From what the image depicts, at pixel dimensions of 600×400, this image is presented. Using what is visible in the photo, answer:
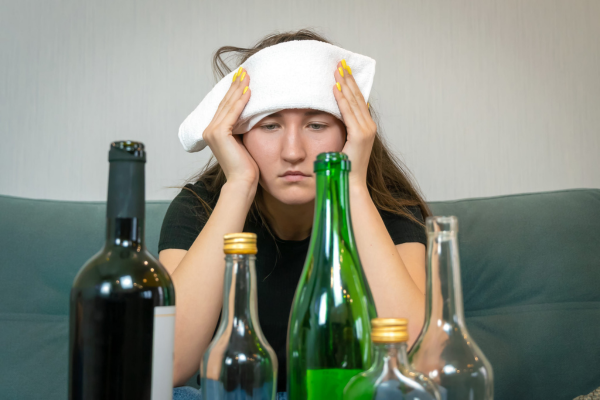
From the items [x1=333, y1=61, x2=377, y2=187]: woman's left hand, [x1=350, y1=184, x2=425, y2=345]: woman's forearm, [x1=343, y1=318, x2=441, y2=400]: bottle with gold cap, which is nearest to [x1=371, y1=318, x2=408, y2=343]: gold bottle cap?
[x1=343, y1=318, x2=441, y2=400]: bottle with gold cap

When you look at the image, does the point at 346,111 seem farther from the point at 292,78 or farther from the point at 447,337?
the point at 447,337

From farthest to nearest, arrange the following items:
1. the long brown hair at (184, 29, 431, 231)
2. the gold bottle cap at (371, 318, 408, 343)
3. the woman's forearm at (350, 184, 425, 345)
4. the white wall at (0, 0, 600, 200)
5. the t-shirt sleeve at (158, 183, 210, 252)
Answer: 1. the white wall at (0, 0, 600, 200)
2. the long brown hair at (184, 29, 431, 231)
3. the t-shirt sleeve at (158, 183, 210, 252)
4. the woman's forearm at (350, 184, 425, 345)
5. the gold bottle cap at (371, 318, 408, 343)

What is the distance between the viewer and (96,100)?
1.76 meters

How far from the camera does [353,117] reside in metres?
0.96

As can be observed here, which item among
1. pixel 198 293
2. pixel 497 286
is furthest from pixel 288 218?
pixel 497 286

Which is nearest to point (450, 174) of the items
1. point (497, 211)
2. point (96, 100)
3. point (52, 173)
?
point (497, 211)

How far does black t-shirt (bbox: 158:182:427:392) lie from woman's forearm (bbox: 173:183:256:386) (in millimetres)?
296

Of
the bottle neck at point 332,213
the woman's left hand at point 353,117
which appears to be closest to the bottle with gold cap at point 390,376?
the bottle neck at point 332,213

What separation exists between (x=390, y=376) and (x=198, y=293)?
52 centimetres

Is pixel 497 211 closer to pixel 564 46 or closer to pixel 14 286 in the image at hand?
pixel 564 46

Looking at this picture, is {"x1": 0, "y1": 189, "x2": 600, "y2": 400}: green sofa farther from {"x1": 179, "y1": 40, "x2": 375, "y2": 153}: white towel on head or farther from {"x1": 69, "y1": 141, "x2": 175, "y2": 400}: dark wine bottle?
{"x1": 69, "y1": 141, "x2": 175, "y2": 400}: dark wine bottle

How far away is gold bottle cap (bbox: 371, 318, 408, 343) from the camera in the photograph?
0.30m

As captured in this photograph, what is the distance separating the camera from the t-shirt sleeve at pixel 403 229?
114cm

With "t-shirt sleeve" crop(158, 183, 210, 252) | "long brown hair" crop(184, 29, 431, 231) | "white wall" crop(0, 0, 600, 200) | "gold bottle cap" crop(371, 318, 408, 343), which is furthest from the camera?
"white wall" crop(0, 0, 600, 200)
